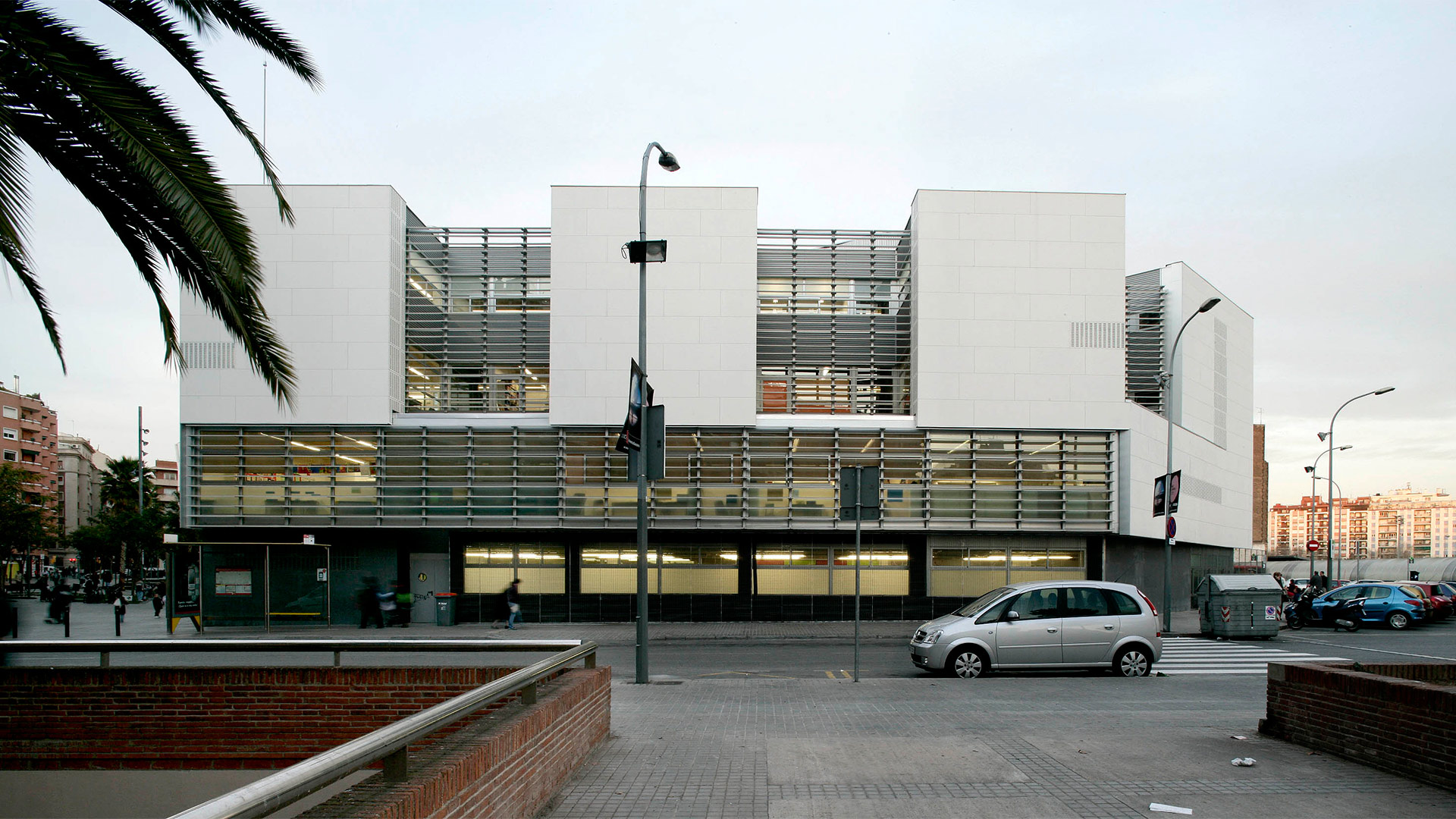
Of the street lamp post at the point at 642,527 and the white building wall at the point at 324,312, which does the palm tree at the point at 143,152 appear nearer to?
the street lamp post at the point at 642,527

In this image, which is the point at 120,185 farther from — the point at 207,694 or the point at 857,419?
the point at 857,419

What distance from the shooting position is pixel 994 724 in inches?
366

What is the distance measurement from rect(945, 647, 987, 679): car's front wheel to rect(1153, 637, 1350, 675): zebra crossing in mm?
3786

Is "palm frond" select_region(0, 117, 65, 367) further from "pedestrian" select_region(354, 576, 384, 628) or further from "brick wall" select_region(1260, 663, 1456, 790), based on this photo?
"pedestrian" select_region(354, 576, 384, 628)

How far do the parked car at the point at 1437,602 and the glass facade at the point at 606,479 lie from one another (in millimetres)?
12015

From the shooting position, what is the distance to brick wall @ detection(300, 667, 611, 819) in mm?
3893

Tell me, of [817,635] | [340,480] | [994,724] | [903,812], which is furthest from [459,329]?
[903,812]

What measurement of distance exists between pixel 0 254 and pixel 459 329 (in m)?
19.0

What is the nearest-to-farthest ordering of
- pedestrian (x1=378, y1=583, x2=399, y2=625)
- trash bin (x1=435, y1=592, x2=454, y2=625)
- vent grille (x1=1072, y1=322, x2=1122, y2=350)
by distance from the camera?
1. pedestrian (x1=378, y1=583, x2=399, y2=625)
2. trash bin (x1=435, y1=592, x2=454, y2=625)
3. vent grille (x1=1072, y1=322, x2=1122, y2=350)

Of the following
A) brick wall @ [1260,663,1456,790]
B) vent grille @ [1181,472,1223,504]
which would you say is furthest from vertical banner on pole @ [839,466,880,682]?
vent grille @ [1181,472,1223,504]

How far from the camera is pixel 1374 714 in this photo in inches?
287

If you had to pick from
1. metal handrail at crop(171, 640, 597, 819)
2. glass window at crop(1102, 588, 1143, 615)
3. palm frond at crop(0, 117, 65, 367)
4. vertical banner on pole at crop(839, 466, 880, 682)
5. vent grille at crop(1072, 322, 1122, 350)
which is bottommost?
glass window at crop(1102, 588, 1143, 615)

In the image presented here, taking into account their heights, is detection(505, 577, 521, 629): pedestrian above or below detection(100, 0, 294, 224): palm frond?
below

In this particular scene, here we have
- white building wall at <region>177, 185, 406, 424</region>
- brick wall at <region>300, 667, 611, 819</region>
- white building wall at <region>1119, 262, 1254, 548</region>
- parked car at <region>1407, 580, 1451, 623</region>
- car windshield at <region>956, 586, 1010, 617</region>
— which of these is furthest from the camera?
parked car at <region>1407, 580, 1451, 623</region>
